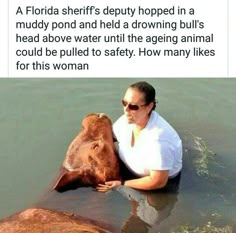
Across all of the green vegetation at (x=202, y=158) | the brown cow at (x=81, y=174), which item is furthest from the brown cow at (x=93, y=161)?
the green vegetation at (x=202, y=158)

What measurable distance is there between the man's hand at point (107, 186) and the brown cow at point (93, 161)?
0.06 feet

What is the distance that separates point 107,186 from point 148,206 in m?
0.22

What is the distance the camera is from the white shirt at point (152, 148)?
9.58 ft

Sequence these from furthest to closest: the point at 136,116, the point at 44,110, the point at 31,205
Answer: the point at 44,110 < the point at 31,205 < the point at 136,116

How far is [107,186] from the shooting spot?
122 inches

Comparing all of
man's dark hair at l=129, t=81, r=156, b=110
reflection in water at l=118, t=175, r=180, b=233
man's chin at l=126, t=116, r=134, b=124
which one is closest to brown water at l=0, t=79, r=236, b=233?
reflection in water at l=118, t=175, r=180, b=233

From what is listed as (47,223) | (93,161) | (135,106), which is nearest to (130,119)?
(135,106)

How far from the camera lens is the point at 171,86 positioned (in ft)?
13.1

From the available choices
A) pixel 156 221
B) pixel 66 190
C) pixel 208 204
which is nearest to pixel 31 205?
pixel 66 190

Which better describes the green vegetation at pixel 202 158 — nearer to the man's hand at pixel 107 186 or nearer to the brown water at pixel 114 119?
the brown water at pixel 114 119

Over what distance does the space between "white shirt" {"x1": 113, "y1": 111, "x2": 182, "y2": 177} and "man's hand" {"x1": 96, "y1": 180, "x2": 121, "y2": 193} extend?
97mm

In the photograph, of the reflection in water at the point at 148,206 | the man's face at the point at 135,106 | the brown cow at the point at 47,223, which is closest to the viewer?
the brown cow at the point at 47,223
